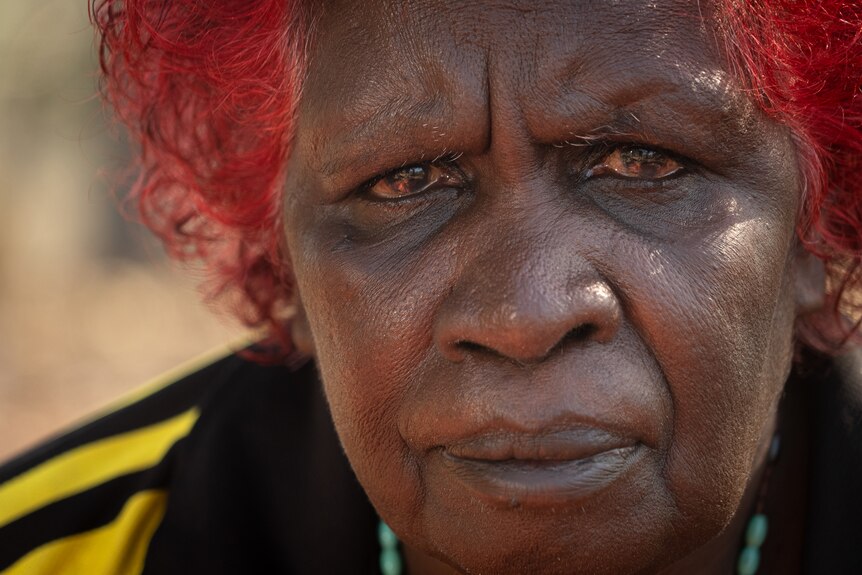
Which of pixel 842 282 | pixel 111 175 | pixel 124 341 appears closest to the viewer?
pixel 842 282

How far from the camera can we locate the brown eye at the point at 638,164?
1.70 metres

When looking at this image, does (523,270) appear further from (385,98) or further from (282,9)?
(282,9)

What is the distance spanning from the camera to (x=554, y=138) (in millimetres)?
1649

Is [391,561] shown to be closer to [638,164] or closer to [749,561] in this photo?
[749,561]

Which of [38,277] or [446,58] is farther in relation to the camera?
[38,277]

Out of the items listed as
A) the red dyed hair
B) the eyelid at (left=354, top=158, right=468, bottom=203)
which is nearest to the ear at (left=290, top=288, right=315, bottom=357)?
the red dyed hair

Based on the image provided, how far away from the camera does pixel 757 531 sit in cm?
211

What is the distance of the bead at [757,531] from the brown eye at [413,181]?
3.22ft

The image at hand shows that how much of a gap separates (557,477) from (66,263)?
6095mm

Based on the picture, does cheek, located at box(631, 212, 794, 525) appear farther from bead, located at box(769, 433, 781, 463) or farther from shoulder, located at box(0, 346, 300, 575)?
shoulder, located at box(0, 346, 300, 575)

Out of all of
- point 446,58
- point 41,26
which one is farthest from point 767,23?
point 41,26

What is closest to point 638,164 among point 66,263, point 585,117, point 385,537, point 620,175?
point 620,175

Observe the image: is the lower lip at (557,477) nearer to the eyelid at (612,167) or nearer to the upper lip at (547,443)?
the upper lip at (547,443)

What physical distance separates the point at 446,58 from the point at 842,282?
39.8 inches
